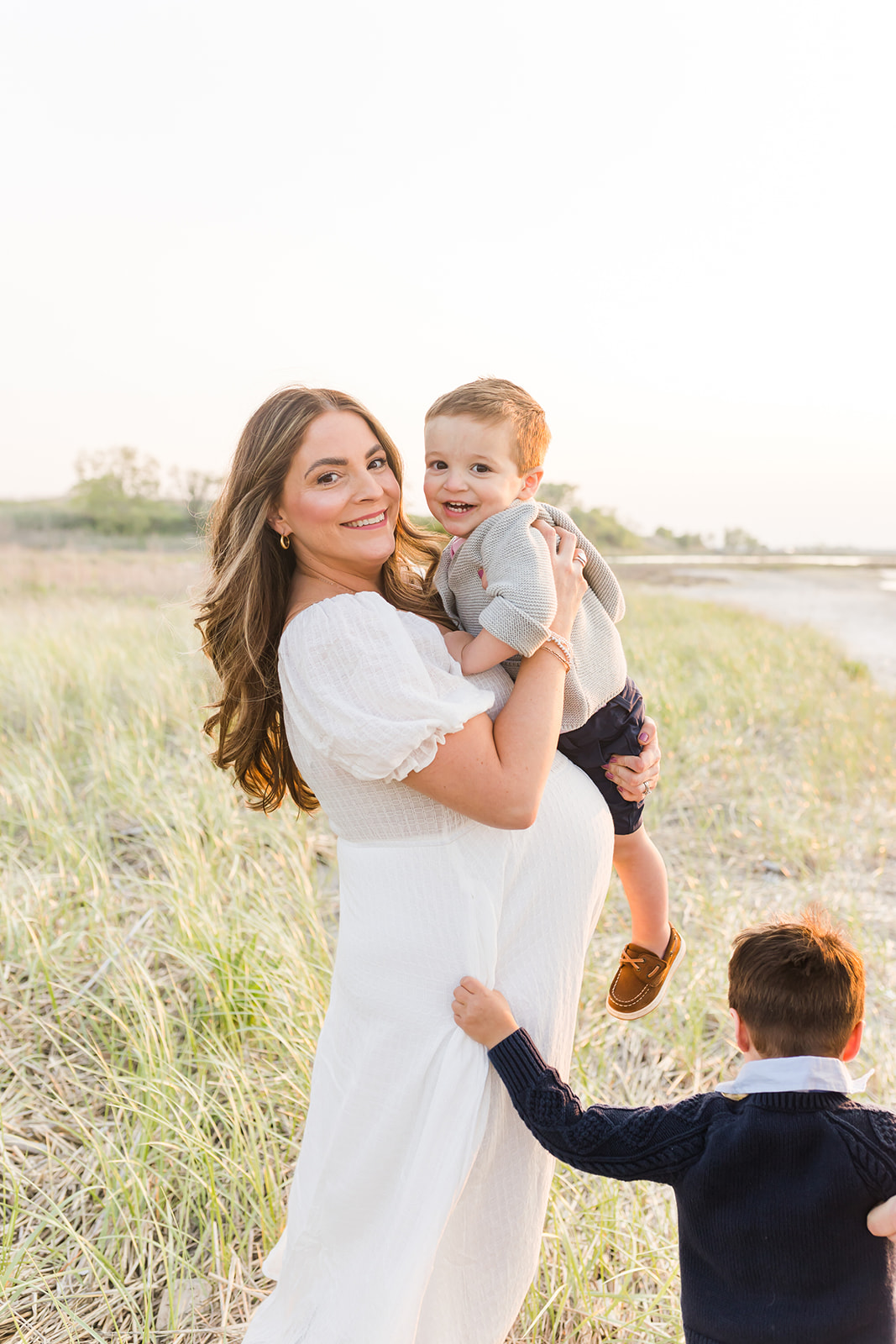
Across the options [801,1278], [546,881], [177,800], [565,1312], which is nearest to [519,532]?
[546,881]

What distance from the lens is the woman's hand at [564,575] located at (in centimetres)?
174

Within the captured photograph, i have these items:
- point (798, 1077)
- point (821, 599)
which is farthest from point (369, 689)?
A: point (821, 599)

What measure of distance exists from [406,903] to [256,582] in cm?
74

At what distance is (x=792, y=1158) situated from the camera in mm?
1284

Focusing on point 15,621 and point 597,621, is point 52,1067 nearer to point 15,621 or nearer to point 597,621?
point 597,621

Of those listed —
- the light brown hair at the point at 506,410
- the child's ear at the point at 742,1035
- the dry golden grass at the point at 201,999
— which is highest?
the light brown hair at the point at 506,410

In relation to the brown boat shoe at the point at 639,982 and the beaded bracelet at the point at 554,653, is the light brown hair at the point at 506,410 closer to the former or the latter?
the beaded bracelet at the point at 554,653

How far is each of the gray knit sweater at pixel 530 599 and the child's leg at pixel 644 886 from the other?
0.50 metres

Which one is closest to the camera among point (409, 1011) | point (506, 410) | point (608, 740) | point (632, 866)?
point (409, 1011)

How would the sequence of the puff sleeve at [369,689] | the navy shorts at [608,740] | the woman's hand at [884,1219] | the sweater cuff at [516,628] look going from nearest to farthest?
the woman's hand at [884,1219]
the puff sleeve at [369,689]
the sweater cuff at [516,628]
the navy shorts at [608,740]

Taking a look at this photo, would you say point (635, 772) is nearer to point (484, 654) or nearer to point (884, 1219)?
point (484, 654)

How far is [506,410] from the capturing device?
6.50 feet

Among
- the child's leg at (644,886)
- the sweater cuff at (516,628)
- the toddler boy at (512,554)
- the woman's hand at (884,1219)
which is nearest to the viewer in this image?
the woman's hand at (884,1219)

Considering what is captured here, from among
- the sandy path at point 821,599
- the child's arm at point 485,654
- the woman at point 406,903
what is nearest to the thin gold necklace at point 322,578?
the woman at point 406,903
